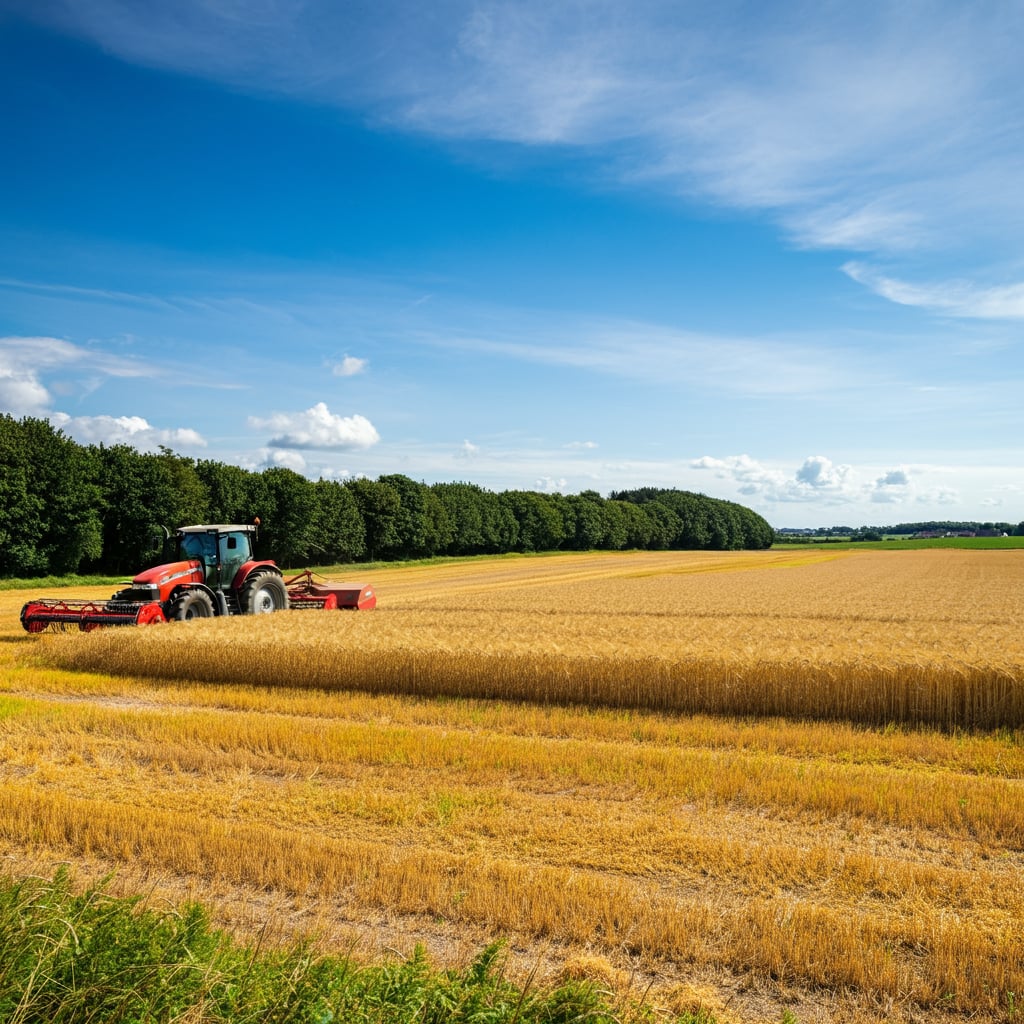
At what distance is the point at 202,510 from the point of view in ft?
162

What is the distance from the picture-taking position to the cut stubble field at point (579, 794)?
20.1 ft

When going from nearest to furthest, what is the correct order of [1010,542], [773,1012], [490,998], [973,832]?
1. [490,998]
2. [773,1012]
3. [973,832]
4. [1010,542]

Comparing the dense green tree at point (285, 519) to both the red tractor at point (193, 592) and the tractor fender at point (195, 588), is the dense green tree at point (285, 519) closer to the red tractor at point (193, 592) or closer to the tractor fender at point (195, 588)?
the red tractor at point (193, 592)

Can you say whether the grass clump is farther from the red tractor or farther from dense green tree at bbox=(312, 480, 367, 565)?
dense green tree at bbox=(312, 480, 367, 565)

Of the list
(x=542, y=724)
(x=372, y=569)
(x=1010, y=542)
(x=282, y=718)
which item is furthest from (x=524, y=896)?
(x=1010, y=542)

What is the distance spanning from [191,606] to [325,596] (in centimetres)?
536

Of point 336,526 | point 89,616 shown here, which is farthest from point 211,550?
point 336,526

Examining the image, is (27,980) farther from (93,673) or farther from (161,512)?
(161,512)

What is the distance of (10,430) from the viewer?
40000 mm

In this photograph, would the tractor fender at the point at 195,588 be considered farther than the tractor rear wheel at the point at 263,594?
No

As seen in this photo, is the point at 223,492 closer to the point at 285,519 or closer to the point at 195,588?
the point at 285,519

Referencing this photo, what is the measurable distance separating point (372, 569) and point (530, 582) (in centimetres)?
1613

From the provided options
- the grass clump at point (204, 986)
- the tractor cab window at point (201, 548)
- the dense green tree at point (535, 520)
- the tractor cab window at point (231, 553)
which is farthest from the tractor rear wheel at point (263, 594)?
the dense green tree at point (535, 520)

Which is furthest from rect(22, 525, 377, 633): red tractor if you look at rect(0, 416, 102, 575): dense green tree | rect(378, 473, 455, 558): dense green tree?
rect(378, 473, 455, 558): dense green tree
